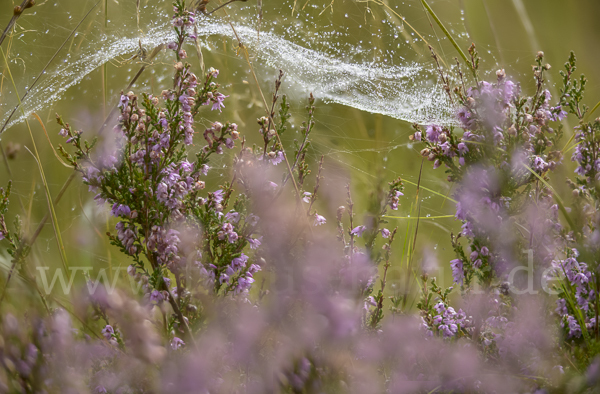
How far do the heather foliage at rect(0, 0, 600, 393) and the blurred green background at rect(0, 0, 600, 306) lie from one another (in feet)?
3.01

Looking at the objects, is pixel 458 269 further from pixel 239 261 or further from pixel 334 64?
pixel 334 64

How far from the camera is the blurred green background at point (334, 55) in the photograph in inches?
101

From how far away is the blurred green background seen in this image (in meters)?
2.57

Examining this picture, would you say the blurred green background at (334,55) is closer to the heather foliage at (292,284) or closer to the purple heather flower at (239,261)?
the heather foliage at (292,284)

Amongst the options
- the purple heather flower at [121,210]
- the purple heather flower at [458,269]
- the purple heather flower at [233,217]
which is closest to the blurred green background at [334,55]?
the purple heather flower at [458,269]

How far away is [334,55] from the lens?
2904mm

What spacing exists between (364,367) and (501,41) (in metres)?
2.98

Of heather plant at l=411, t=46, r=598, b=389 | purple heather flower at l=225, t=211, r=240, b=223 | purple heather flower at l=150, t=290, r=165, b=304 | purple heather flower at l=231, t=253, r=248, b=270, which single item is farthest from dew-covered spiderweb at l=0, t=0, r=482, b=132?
purple heather flower at l=150, t=290, r=165, b=304

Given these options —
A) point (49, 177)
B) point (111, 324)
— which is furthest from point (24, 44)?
point (111, 324)

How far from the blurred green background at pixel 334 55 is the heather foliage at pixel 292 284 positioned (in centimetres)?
92

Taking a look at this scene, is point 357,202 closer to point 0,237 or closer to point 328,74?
point 328,74

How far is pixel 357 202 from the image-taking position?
111 inches

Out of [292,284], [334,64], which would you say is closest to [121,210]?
[292,284]

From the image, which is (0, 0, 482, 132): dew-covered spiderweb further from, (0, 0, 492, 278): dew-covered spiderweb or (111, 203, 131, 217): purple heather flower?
(111, 203, 131, 217): purple heather flower
